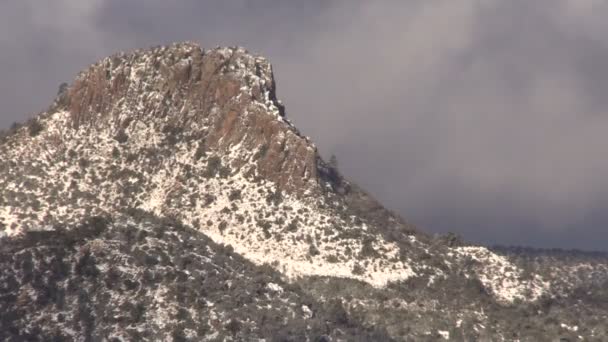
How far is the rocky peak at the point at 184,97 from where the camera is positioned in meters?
172

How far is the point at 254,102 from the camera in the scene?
172875 mm

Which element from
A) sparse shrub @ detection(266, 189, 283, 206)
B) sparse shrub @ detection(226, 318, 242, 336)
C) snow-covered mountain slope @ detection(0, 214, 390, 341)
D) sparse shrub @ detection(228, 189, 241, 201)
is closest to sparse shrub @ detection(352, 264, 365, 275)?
snow-covered mountain slope @ detection(0, 214, 390, 341)

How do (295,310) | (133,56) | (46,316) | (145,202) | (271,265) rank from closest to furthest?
(46,316), (295,310), (271,265), (145,202), (133,56)

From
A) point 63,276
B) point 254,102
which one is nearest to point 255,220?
point 254,102

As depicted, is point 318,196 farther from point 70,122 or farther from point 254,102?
point 70,122

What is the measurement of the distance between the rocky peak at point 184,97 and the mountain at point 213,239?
21cm

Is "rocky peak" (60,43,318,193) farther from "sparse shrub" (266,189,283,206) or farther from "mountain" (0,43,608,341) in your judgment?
"sparse shrub" (266,189,283,206)

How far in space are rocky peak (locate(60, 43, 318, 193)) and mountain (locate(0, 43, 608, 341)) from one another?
8.5 inches

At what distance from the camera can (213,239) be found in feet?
522

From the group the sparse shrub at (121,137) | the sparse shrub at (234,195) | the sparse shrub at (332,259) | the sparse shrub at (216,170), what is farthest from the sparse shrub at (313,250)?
the sparse shrub at (121,137)

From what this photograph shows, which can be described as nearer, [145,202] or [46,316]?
[46,316]

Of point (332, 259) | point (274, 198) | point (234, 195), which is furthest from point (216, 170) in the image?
point (332, 259)

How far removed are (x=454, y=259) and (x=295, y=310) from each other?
37851 mm

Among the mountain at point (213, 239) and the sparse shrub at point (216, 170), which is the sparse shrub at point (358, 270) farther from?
the sparse shrub at point (216, 170)
